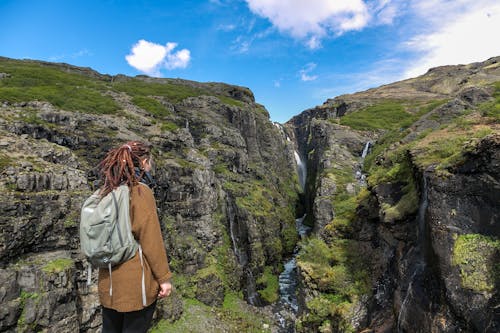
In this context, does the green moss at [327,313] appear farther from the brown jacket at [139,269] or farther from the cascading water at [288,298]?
the brown jacket at [139,269]

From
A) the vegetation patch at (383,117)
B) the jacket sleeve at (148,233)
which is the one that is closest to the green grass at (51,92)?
the jacket sleeve at (148,233)

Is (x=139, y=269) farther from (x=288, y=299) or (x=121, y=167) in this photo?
(x=288, y=299)

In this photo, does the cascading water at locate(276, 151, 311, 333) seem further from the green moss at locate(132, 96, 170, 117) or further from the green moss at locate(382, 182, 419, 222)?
the green moss at locate(132, 96, 170, 117)

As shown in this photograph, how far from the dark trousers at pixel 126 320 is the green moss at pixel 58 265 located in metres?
21.4

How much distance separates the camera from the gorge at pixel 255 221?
37.6 ft

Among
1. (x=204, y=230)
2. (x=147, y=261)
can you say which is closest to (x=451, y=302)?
(x=147, y=261)

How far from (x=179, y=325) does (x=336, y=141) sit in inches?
1871

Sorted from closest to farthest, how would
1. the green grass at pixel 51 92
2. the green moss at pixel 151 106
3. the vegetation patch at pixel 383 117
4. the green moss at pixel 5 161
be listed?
the green moss at pixel 5 161, the green grass at pixel 51 92, the green moss at pixel 151 106, the vegetation patch at pixel 383 117

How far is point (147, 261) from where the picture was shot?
4.21 m

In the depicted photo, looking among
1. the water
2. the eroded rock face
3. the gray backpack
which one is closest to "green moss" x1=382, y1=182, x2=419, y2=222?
the eroded rock face

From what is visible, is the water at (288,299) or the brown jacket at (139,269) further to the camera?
the water at (288,299)

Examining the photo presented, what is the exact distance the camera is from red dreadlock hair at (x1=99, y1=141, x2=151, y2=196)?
4.19 meters

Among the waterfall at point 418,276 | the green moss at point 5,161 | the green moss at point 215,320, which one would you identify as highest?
the green moss at point 5,161

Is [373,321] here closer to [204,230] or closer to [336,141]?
[204,230]
